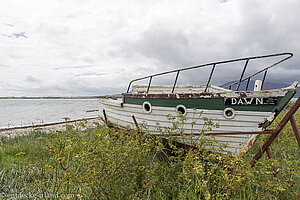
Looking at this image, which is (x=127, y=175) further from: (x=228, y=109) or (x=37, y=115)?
(x=37, y=115)

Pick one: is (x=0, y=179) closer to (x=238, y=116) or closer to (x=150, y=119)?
(x=150, y=119)

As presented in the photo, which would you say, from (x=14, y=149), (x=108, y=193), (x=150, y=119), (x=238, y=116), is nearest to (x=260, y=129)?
(x=238, y=116)

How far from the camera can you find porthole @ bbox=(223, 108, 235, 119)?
418cm

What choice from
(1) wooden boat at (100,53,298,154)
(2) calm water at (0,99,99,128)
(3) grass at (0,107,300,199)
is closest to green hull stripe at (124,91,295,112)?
(1) wooden boat at (100,53,298,154)

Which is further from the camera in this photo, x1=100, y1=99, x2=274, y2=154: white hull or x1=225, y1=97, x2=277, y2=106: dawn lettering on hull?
x1=100, y1=99, x2=274, y2=154: white hull

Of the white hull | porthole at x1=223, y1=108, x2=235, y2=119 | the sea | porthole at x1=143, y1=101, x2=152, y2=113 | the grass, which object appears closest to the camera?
the grass

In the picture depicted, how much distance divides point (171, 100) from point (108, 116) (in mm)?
4265

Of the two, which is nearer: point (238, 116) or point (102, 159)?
point (102, 159)

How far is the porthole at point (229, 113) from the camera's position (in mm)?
4180

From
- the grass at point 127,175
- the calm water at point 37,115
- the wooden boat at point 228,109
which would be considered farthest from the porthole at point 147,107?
the calm water at point 37,115

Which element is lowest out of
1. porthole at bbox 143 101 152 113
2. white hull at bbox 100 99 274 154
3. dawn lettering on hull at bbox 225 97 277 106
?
white hull at bbox 100 99 274 154

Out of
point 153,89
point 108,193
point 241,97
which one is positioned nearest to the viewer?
point 108,193

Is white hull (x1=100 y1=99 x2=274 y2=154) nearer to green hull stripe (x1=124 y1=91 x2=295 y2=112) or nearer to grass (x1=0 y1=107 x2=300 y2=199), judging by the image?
green hull stripe (x1=124 y1=91 x2=295 y2=112)

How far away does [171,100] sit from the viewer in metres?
4.91
